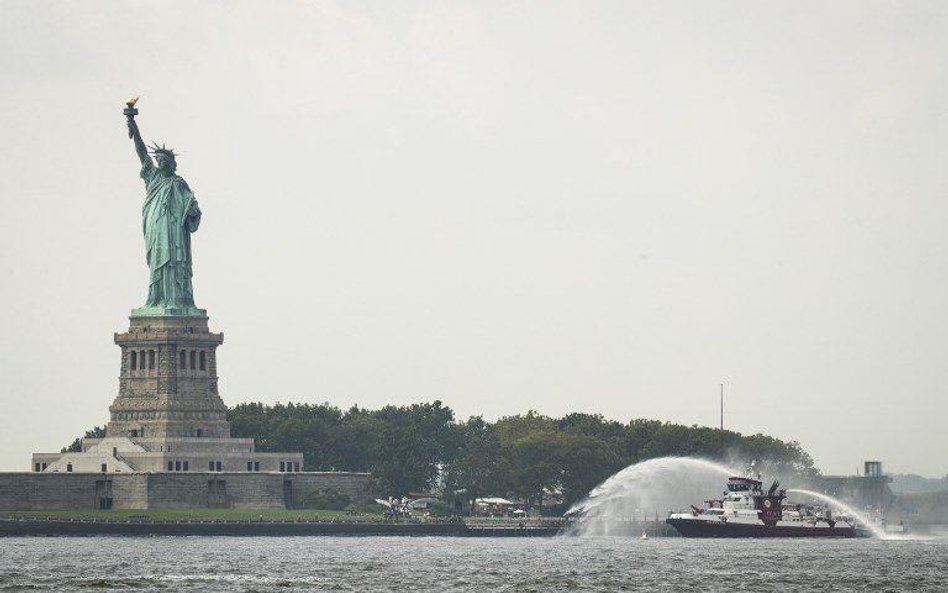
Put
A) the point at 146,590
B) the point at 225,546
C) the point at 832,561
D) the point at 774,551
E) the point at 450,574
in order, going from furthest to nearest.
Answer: the point at 225,546, the point at 774,551, the point at 832,561, the point at 450,574, the point at 146,590

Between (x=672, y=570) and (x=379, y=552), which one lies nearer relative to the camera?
(x=672, y=570)

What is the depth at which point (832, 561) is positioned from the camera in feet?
545

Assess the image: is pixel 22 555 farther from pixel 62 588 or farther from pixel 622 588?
pixel 622 588

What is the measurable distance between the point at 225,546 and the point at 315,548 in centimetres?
834

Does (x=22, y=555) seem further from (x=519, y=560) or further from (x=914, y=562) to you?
(x=914, y=562)

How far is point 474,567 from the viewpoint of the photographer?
159500 mm

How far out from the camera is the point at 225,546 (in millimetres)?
194375

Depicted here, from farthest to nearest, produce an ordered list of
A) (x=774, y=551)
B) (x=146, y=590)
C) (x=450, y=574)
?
(x=774, y=551), (x=450, y=574), (x=146, y=590)

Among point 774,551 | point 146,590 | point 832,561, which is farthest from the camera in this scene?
point 774,551

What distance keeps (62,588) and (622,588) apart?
30.3m

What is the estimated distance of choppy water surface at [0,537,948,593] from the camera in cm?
13900

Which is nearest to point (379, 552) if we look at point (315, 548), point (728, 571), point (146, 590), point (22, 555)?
point (315, 548)

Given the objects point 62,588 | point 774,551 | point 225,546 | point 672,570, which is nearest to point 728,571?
point 672,570

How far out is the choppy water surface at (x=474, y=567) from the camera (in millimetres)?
139000
